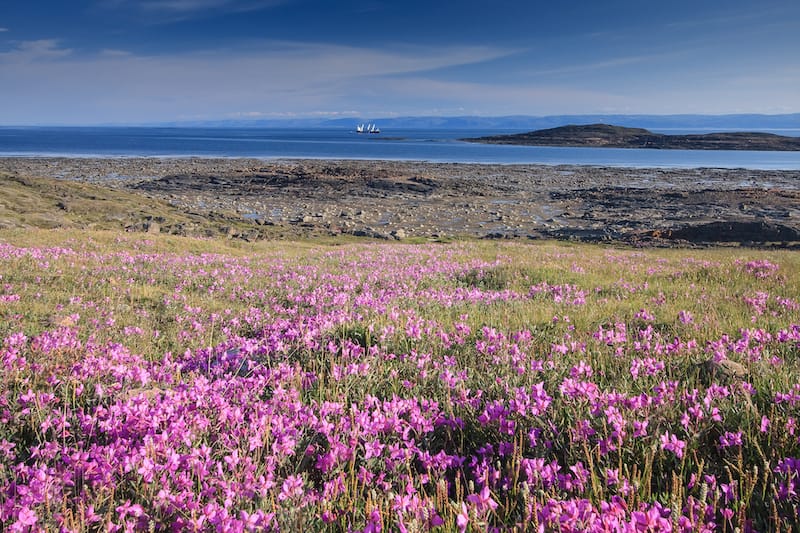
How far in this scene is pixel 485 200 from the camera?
57.1 meters

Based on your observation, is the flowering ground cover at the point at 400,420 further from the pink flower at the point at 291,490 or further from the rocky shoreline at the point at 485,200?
the rocky shoreline at the point at 485,200

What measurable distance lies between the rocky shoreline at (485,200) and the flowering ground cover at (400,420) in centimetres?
2713

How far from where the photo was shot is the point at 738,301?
28.7 ft

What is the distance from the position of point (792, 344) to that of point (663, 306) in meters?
2.84

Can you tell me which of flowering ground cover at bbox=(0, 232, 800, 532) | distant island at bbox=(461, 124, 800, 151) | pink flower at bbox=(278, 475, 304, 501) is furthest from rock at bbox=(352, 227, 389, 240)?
distant island at bbox=(461, 124, 800, 151)

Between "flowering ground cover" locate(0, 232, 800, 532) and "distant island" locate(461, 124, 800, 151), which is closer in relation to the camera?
"flowering ground cover" locate(0, 232, 800, 532)

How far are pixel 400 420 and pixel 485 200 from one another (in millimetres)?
55302

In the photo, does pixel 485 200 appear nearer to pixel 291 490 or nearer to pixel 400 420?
→ pixel 400 420

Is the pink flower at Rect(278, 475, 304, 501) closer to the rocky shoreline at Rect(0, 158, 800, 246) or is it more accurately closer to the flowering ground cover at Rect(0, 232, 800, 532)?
the flowering ground cover at Rect(0, 232, 800, 532)

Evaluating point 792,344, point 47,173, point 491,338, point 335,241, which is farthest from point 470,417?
point 47,173

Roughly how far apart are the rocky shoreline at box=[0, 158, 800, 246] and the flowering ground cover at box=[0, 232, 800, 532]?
1068 inches

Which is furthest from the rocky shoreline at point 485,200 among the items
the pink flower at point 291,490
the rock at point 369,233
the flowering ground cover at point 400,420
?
the pink flower at point 291,490

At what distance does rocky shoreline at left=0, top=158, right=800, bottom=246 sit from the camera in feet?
125

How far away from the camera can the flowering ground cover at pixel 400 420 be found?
251 cm
